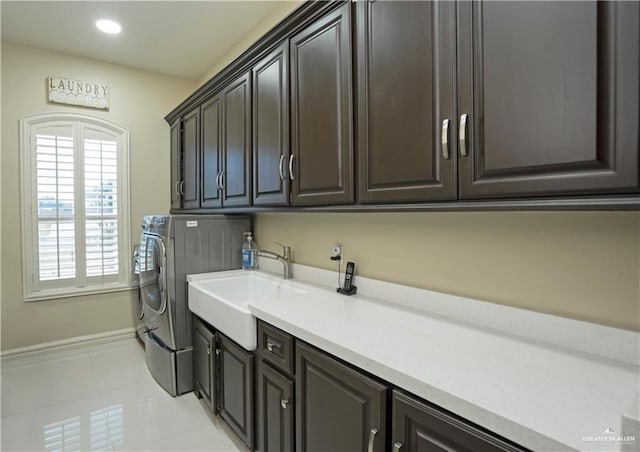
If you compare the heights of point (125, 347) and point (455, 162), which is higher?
point (455, 162)

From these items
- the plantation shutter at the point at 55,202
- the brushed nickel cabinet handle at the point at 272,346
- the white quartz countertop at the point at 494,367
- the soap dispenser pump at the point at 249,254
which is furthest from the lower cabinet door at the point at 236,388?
the plantation shutter at the point at 55,202

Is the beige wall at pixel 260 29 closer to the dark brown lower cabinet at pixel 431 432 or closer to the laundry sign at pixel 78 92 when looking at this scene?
the laundry sign at pixel 78 92

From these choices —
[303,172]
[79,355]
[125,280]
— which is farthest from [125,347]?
[303,172]

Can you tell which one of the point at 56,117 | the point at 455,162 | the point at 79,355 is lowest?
the point at 79,355

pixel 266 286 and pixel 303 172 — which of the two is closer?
pixel 303 172

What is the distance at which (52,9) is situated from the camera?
2.61 meters

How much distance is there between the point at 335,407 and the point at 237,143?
1821 millimetres

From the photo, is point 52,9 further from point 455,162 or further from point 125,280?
point 455,162

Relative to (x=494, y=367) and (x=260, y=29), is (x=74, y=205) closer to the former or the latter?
(x=260, y=29)

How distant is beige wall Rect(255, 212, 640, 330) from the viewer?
1.04m

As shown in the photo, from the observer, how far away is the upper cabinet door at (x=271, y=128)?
6.21 ft

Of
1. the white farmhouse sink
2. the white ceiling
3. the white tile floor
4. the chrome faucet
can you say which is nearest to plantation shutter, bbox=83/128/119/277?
the white ceiling

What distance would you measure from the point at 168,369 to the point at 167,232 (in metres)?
1.04

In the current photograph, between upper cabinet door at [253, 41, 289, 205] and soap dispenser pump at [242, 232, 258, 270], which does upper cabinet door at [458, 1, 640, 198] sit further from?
soap dispenser pump at [242, 232, 258, 270]
